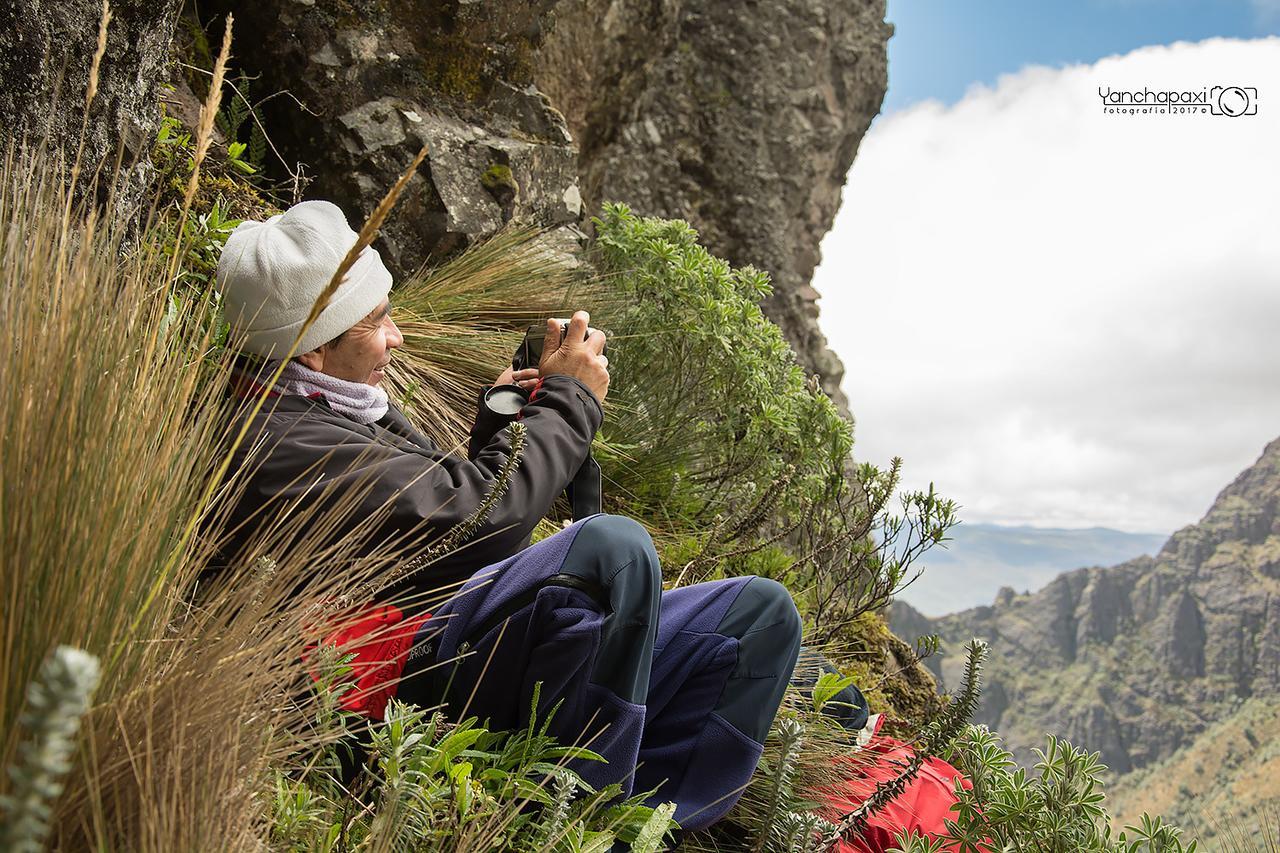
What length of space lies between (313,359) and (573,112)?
175 inches

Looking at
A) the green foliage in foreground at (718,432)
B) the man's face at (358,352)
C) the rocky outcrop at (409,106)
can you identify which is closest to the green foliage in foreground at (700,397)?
the green foliage in foreground at (718,432)

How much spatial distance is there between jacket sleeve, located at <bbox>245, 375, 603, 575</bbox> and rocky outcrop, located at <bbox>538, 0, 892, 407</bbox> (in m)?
5.55

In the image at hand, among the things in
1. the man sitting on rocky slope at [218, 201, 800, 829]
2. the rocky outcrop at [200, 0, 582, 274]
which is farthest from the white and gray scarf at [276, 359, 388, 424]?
the rocky outcrop at [200, 0, 582, 274]

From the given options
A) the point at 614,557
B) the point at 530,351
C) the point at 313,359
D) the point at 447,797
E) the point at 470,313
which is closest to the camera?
the point at 447,797

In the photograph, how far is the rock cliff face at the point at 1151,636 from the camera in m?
62.9

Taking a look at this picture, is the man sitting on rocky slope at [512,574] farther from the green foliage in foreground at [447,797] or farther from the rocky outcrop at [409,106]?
the rocky outcrop at [409,106]

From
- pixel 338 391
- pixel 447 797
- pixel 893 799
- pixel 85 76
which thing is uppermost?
pixel 85 76

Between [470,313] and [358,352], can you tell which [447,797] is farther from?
[470,313]

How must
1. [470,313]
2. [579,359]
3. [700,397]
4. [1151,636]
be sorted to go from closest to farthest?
[579,359]
[470,313]
[700,397]
[1151,636]

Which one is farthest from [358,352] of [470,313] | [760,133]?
[760,133]

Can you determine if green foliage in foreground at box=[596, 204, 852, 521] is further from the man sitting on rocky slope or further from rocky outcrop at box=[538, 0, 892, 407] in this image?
rocky outcrop at box=[538, 0, 892, 407]

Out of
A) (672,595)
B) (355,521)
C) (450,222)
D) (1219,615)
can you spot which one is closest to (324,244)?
(355,521)

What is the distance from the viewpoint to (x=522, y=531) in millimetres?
2088

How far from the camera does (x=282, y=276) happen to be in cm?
208
